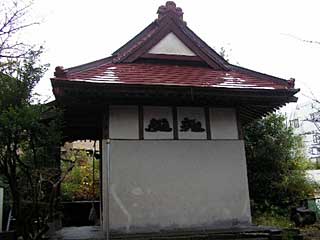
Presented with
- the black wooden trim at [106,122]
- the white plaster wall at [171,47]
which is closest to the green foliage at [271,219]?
the white plaster wall at [171,47]

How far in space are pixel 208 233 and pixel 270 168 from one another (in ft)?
25.4

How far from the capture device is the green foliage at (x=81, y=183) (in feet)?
46.7

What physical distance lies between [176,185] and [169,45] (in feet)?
11.8

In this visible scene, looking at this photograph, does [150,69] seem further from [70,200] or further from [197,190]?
[70,200]

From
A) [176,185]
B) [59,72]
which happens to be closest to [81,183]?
[176,185]

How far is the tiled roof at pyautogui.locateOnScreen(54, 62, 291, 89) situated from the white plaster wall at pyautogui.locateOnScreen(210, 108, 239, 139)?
69cm

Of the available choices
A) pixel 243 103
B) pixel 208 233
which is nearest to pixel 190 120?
pixel 243 103

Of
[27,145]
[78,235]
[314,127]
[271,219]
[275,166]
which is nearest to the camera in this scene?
[27,145]

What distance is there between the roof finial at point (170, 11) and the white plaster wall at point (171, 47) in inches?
23.0

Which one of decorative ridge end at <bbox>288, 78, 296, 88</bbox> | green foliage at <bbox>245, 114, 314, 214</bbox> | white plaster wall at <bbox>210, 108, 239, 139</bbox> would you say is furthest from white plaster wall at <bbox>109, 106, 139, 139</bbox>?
green foliage at <bbox>245, 114, 314, 214</bbox>

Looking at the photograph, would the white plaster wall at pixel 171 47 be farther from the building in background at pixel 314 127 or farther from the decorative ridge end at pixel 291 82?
the building in background at pixel 314 127

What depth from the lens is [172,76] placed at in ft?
27.5

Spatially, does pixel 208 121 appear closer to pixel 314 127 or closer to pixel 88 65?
pixel 88 65

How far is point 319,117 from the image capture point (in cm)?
803
